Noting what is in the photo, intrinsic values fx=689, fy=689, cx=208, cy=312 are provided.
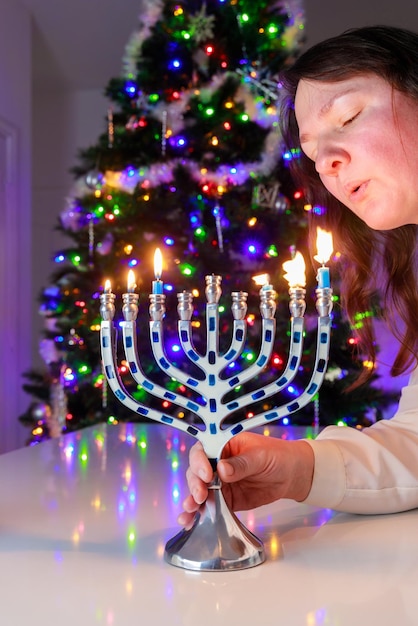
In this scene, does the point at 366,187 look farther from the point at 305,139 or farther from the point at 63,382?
the point at 63,382

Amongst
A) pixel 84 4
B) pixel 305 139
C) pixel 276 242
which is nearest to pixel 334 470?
pixel 305 139

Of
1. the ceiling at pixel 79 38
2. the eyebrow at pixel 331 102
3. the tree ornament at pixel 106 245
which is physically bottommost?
the eyebrow at pixel 331 102

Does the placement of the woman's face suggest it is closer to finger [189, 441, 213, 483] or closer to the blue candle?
the blue candle

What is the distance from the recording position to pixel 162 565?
2.27ft

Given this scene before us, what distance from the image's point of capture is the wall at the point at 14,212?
13.4 feet

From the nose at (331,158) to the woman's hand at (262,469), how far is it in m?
0.37

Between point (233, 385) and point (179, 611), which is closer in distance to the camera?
point (179, 611)

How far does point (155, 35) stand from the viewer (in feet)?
10.1

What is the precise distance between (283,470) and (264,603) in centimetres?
31

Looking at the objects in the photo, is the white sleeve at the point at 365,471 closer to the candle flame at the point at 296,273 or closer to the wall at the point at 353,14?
the candle flame at the point at 296,273

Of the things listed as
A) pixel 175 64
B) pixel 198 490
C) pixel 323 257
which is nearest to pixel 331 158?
pixel 323 257

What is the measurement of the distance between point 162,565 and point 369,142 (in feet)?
1.93

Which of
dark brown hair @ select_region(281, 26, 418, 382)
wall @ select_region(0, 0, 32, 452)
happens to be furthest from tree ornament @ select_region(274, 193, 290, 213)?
wall @ select_region(0, 0, 32, 452)

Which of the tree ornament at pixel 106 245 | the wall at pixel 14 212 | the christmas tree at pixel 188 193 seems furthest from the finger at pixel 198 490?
the wall at pixel 14 212
